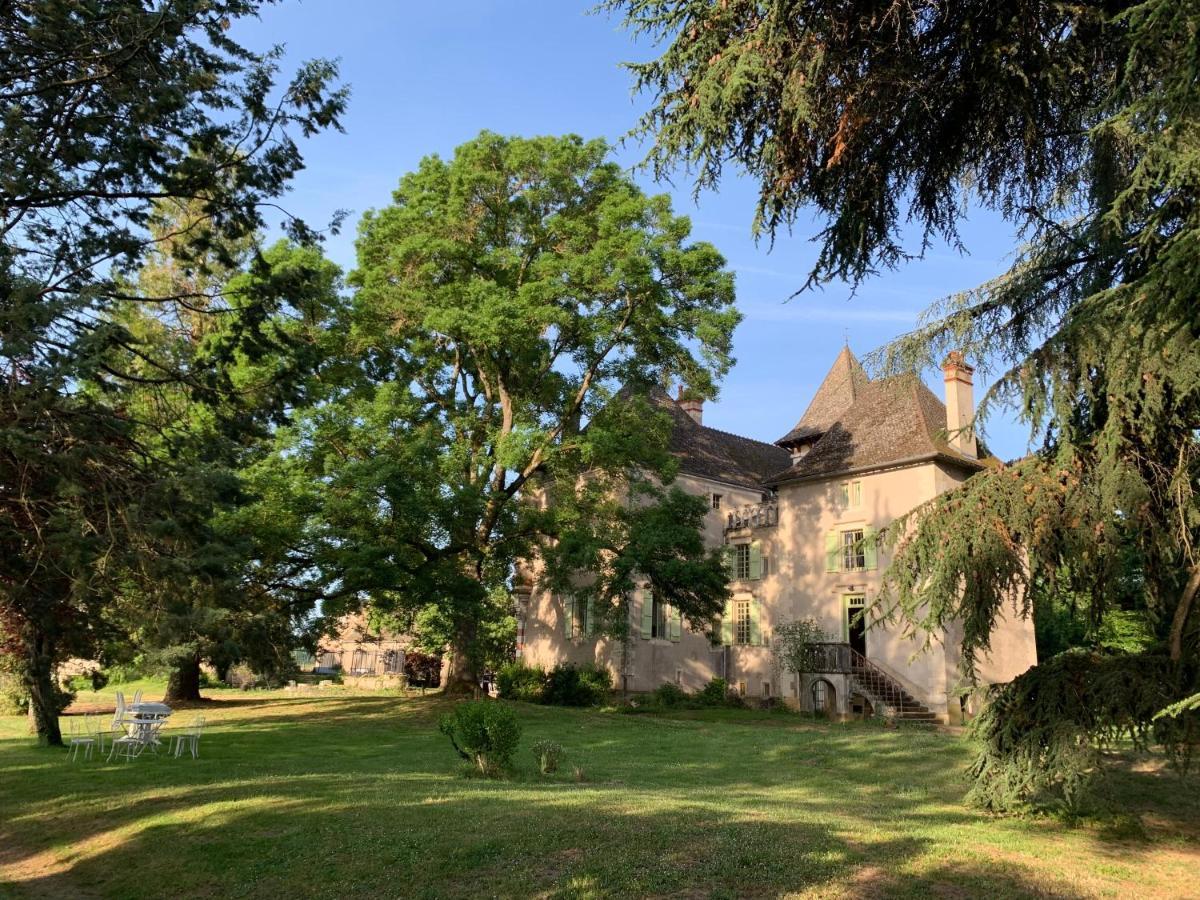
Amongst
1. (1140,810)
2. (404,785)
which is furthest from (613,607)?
(1140,810)

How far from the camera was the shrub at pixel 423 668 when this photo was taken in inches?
1572

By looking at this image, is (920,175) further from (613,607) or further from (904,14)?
(613,607)

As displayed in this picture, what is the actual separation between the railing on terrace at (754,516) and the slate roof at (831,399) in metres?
3.88

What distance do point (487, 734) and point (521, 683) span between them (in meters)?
20.0

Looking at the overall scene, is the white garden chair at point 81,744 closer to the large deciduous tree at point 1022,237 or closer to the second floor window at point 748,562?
the large deciduous tree at point 1022,237

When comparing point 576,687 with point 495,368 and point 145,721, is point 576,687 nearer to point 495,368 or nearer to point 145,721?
point 495,368

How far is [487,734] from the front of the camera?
12984 mm

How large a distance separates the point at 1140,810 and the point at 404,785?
952 centimetres

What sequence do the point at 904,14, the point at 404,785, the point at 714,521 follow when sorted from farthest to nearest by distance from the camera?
the point at 714,521 < the point at 404,785 < the point at 904,14

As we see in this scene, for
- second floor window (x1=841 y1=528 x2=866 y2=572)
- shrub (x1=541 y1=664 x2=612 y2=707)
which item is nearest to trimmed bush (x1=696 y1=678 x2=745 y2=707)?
shrub (x1=541 y1=664 x2=612 y2=707)

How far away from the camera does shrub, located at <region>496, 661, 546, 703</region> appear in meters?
31.8

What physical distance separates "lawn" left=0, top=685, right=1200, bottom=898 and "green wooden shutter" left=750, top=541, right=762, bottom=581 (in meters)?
17.3

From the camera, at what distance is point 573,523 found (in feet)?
87.5

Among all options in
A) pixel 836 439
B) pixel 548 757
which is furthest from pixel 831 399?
pixel 548 757
